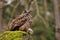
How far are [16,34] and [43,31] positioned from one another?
6.43 m

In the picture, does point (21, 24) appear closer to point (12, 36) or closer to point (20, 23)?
point (20, 23)

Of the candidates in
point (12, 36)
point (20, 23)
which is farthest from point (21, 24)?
point (12, 36)

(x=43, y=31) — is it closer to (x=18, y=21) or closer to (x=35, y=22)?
(x=35, y=22)

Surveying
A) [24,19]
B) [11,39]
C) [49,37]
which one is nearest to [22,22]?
[24,19]

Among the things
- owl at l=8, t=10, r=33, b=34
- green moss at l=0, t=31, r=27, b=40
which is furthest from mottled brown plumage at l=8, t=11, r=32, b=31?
green moss at l=0, t=31, r=27, b=40

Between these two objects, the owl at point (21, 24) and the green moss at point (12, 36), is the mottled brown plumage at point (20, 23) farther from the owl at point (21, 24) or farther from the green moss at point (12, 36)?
the green moss at point (12, 36)

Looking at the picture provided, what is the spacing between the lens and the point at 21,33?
4.30 m

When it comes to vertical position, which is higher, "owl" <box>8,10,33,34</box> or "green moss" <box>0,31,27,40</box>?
"owl" <box>8,10,33,34</box>

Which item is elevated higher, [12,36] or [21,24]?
[21,24]

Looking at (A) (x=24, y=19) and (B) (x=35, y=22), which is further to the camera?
(B) (x=35, y=22)

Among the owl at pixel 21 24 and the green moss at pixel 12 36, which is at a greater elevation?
the owl at pixel 21 24

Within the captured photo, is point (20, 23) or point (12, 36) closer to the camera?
point (12, 36)

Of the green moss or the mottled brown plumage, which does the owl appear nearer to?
the mottled brown plumage

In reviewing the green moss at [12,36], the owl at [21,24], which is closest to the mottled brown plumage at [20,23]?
the owl at [21,24]
